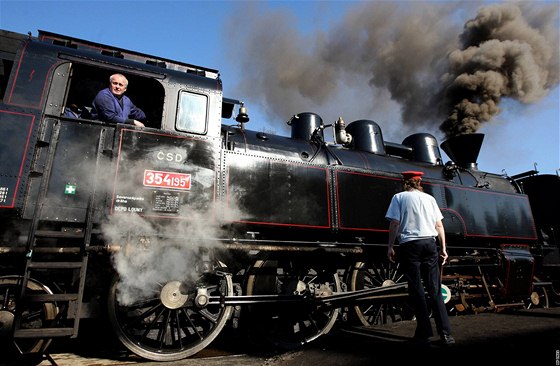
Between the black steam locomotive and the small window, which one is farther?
the small window

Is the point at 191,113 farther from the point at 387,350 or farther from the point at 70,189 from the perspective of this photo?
the point at 387,350

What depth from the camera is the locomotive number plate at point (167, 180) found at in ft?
10.3

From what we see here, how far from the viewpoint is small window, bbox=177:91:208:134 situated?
344cm

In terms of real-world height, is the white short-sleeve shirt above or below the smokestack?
below

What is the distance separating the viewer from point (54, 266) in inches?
104

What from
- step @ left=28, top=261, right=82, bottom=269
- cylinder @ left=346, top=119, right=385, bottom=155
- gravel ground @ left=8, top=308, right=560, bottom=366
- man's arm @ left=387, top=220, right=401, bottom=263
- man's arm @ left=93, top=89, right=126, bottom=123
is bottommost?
gravel ground @ left=8, top=308, right=560, bottom=366

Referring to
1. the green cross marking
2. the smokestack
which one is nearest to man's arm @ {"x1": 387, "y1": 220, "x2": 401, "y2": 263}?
the green cross marking

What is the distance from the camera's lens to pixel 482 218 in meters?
5.54

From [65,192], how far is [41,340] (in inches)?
47.2

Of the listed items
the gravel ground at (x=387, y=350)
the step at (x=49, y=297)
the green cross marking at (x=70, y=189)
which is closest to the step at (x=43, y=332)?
the step at (x=49, y=297)

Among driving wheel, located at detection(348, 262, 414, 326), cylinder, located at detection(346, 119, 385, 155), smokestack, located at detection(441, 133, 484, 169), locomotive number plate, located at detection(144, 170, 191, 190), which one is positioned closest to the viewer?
locomotive number plate, located at detection(144, 170, 191, 190)

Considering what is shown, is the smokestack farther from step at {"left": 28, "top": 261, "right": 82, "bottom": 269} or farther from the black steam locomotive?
step at {"left": 28, "top": 261, "right": 82, "bottom": 269}

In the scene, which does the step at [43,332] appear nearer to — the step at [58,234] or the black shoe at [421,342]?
the step at [58,234]

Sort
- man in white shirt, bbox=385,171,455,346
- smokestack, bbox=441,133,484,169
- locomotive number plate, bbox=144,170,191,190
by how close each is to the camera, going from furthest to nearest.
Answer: smokestack, bbox=441,133,484,169, locomotive number plate, bbox=144,170,191,190, man in white shirt, bbox=385,171,455,346
